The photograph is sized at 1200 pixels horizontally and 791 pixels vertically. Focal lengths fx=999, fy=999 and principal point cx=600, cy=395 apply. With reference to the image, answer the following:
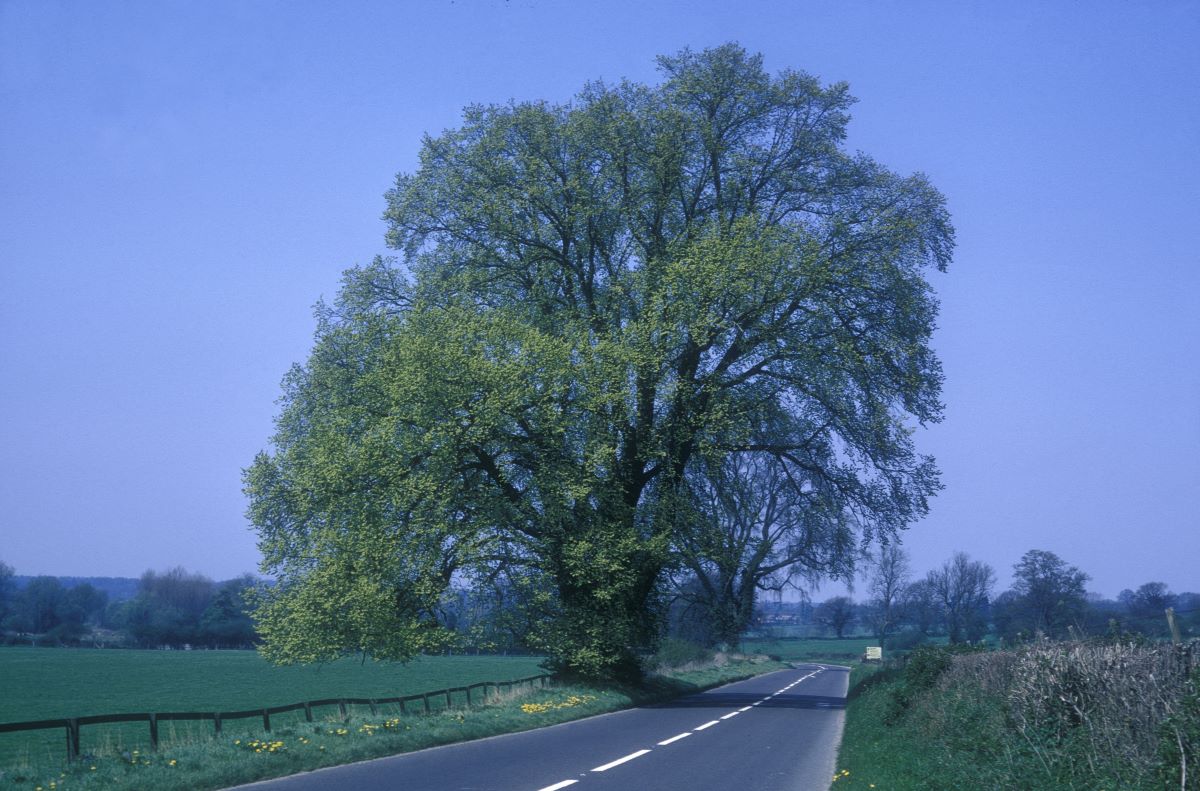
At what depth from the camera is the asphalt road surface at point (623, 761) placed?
1238 cm

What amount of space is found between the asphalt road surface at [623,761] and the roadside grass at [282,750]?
41 cm

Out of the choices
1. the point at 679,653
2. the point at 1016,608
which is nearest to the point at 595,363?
the point at 1016,608

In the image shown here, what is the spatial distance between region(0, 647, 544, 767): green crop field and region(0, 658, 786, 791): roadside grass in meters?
1.66

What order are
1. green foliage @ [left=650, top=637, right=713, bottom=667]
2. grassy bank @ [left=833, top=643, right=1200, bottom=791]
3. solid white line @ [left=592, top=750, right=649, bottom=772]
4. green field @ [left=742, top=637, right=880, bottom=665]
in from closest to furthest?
grassy bank @ [left=833, top=643, right=1200, bottom=791] → solid white line @ [left=592, top=750, right=649, bottom=772] → green foliage @ [left=650, top=637, right=713, bottom=667] → green field @ [left=742, top=637, right=880, bottom=665]

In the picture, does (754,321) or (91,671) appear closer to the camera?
(754,321)

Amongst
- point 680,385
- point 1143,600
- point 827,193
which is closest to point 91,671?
point 680,385

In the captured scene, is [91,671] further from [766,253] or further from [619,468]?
[766,253]

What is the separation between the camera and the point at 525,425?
27625mm

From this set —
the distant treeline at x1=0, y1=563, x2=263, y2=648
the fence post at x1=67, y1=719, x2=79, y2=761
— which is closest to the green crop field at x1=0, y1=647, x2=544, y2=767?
the fence post at x1=67, y1=719, x2=79, y2=761

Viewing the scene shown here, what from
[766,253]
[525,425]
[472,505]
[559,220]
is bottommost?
[472,505]

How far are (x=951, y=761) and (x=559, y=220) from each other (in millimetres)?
21900

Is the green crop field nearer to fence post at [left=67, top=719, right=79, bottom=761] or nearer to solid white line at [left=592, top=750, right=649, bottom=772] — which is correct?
fence post at [left=67, top=719, right=79, bottom=761]

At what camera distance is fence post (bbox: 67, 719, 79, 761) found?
1248cm

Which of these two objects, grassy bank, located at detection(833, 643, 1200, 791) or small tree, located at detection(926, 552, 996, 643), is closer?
grassy bank, located at detection(833, 643, 1200, 791)
